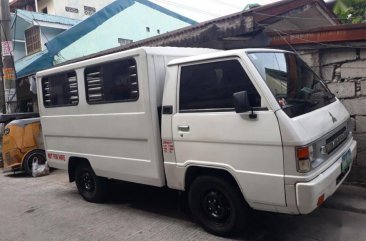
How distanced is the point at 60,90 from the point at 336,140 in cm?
415

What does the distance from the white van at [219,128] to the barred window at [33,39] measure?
42.5ft

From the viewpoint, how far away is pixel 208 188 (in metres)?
4.15

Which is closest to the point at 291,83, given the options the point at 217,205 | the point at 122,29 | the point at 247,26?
the point at 217,205

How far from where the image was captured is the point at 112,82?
4.93m

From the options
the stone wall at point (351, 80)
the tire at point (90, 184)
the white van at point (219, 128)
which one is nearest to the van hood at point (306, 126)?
the white van at point (219, 128)

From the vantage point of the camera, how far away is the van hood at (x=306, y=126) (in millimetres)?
3354

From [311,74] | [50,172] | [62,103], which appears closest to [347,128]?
[311,74]

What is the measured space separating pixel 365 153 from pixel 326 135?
6.72ft

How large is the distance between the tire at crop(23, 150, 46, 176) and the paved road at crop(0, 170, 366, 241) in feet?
6.80

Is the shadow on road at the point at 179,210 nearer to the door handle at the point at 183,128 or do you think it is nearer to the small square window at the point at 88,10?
the door handle at the point at 183,128

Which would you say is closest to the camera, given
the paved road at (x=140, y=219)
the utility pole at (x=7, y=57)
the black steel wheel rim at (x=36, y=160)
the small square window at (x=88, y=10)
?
the paved road at (x=140, y=219)

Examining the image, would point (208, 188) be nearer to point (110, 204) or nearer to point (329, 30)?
point (110, 204)

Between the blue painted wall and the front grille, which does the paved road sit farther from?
the blue painted wall

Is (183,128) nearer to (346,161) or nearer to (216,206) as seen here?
(216,206)
